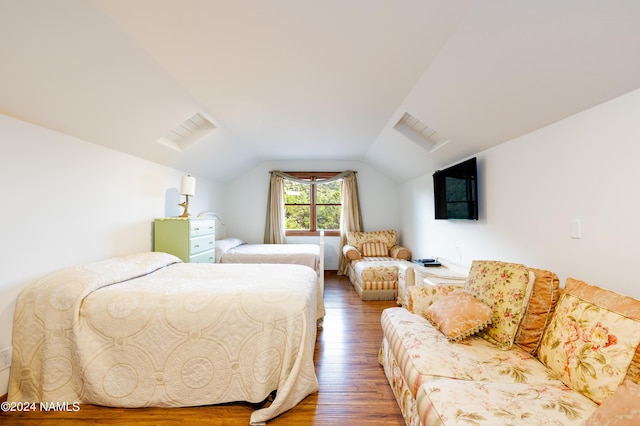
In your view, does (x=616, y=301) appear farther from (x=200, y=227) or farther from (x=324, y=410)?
(x=200, y=227)

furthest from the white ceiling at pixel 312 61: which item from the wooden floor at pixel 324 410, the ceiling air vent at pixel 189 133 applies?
the wooden floor at pixel 324 410

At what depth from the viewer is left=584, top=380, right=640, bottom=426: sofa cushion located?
0.85 meters

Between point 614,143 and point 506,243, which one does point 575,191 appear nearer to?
point 614,143

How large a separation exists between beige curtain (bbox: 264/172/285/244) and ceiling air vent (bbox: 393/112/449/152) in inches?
115

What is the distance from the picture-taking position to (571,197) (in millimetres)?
1788

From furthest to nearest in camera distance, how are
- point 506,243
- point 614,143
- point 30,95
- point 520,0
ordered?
point 506,243
point 30,95
point 614,143
point 520,0

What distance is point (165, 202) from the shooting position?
3.42 metres

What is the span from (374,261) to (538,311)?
112 inches

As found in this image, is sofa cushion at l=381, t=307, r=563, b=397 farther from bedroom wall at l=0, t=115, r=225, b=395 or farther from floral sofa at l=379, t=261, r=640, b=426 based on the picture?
bedroom wall at l=0, t=115, r=225, b=395

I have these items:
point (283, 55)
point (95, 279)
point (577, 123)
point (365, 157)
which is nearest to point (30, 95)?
point (95, 279)

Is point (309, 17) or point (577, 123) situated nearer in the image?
point (309, 17)

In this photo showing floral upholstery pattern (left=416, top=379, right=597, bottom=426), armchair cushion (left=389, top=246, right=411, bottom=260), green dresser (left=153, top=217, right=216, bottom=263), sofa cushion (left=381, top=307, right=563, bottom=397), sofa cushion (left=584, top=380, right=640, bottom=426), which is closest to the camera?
sofa cushion (left=584, top=380, right=640, bottom=426)

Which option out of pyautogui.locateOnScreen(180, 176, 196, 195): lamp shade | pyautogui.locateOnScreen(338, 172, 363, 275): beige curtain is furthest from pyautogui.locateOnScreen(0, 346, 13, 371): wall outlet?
pyautogui.locateOnScreen(338, 172, 363, 275): beige curtain

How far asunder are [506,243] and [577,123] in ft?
3.58
